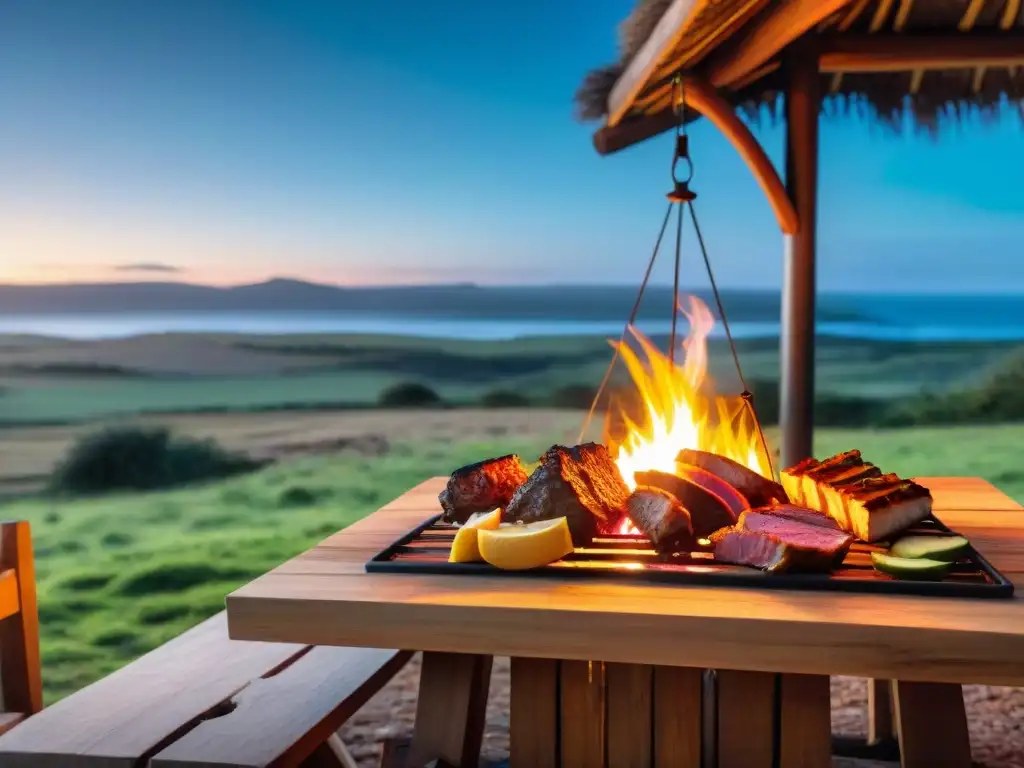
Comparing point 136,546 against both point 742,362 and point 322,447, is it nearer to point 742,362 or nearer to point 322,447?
point 322,447

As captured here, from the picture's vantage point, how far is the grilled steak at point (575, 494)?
68.2 inches

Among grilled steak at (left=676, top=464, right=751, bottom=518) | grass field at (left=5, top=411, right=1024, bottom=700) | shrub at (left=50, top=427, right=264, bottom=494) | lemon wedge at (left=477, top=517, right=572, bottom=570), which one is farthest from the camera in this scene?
shrub at (left=50, top=427, right=264, bottom=494)

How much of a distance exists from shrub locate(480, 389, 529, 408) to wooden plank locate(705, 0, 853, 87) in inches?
150

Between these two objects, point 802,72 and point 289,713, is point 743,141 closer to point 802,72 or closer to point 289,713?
point 802,72

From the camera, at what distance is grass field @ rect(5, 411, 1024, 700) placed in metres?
4.55

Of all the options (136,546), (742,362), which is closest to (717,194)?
(742,362)

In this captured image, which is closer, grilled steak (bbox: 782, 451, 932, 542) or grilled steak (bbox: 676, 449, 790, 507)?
grilled steak (bbox: 782, 451, 932, 542)

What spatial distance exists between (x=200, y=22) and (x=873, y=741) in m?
4.90

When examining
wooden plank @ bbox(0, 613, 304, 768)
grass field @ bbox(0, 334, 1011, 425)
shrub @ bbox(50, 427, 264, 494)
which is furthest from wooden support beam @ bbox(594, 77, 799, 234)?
shrub @ bbox(50, 427, 264, 494)

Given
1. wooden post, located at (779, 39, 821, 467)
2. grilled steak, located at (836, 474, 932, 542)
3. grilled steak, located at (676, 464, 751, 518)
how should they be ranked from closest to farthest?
1. grilled steak, located at (836, 474, 932, 542)
2. grilled steak, located at (676, 464, 751, 518)
3. wooden post, located at (779, 39, 821, 467)

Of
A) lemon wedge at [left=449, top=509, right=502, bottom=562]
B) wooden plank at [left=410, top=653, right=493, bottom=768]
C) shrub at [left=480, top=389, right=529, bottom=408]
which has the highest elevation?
lemon wedge at [left=449, top=509, right=502, bottom=562]

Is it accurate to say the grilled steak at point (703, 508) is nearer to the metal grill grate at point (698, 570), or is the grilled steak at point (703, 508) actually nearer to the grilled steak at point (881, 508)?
the metal grill grate at point (698, 570)

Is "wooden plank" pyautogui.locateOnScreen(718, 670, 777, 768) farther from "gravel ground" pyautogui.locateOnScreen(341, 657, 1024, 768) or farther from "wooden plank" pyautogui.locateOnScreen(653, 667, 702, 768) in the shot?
"gravel ground" pyautogui.locateOnScreen(341, 657, 1024, 768)

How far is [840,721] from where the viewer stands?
304 cm
